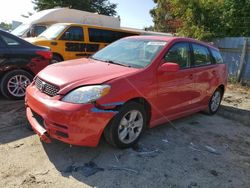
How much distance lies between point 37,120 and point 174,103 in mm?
2332

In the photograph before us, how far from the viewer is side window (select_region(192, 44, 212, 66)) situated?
5.47 metres

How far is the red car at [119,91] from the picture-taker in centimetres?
350

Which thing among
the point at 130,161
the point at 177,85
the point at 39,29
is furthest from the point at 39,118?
the point at 39,29

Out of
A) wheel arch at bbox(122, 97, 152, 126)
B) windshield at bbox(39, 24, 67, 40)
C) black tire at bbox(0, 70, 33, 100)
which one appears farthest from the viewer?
windshield at bbox(39, 24, 67, 40)

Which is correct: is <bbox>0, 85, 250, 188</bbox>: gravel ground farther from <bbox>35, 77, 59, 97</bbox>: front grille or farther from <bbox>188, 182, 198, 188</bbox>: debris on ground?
<bbox>35, 77, 59, 97</bbox>: front grille

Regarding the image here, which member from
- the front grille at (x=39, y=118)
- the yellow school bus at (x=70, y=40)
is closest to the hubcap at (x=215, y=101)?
the front grille at (x=39, y=118)

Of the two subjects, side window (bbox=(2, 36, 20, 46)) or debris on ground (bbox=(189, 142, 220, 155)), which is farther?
side window (bbox=(2, 36, 20, 46))

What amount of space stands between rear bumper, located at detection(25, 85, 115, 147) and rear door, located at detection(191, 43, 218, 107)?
2.43 metres

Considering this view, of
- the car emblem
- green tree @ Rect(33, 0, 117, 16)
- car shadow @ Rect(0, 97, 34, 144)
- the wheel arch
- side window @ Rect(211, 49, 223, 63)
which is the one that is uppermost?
green tree @ Rect(33, 0, 117, 16)

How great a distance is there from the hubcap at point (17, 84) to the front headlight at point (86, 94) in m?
Result: 3.00

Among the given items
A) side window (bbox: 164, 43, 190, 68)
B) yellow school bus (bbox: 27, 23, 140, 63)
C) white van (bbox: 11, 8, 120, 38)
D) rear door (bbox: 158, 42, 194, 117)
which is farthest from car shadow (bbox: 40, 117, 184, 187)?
white van (bbox: 11, 8, 120, 38)

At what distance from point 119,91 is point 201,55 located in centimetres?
270

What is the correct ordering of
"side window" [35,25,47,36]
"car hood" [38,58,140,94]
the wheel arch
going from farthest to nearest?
"side window" [35,25,47,36], the wheel arch, "car hood" [38,58,140,94]

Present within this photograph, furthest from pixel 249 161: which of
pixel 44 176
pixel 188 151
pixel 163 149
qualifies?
pixel 44 176
